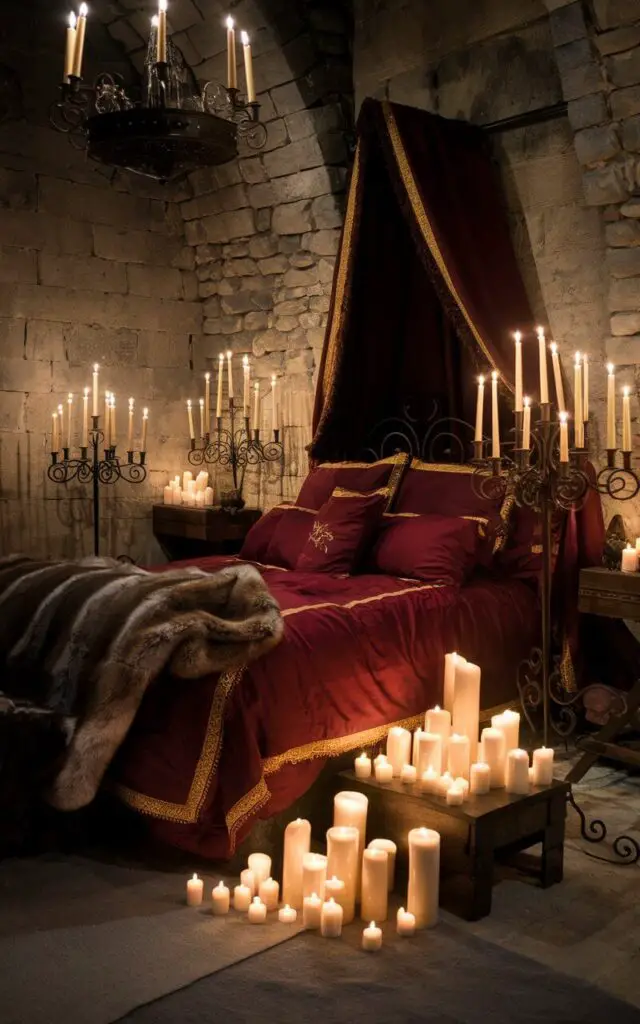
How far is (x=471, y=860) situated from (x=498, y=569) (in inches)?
66.1

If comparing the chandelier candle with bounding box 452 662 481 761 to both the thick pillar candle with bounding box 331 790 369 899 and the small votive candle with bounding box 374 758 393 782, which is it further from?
the thick pillar candle with bounding box 331 790 369 899

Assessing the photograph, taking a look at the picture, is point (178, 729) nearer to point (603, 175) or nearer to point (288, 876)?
point (288, 876)

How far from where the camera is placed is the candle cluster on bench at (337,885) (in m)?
2.67

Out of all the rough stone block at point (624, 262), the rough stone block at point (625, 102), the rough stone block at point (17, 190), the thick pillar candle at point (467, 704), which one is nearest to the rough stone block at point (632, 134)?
the rough stone block at point (625, 102)

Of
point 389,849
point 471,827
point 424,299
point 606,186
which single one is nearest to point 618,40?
point 606,186

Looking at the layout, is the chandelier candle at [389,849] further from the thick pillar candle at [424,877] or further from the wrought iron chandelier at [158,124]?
the wrought iron chandelier at [158,124]

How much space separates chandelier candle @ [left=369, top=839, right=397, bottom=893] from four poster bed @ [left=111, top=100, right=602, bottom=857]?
1.24 feet

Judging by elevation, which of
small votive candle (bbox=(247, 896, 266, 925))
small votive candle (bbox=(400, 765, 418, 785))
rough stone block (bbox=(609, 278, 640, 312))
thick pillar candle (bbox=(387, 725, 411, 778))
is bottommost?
small votive candle (bbox=(247, 896, 266, 925))

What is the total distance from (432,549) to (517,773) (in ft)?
4.29

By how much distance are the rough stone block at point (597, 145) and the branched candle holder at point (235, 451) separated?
7.29ft

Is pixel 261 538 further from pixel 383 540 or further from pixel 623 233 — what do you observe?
pixel 623 233

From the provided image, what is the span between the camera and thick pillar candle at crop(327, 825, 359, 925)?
2.72 meters

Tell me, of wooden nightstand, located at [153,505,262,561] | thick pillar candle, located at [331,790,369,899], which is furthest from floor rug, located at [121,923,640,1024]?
wooden nightstand, located at [153,505,262,561]

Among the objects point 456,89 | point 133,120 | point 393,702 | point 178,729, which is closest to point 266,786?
point 178,729
